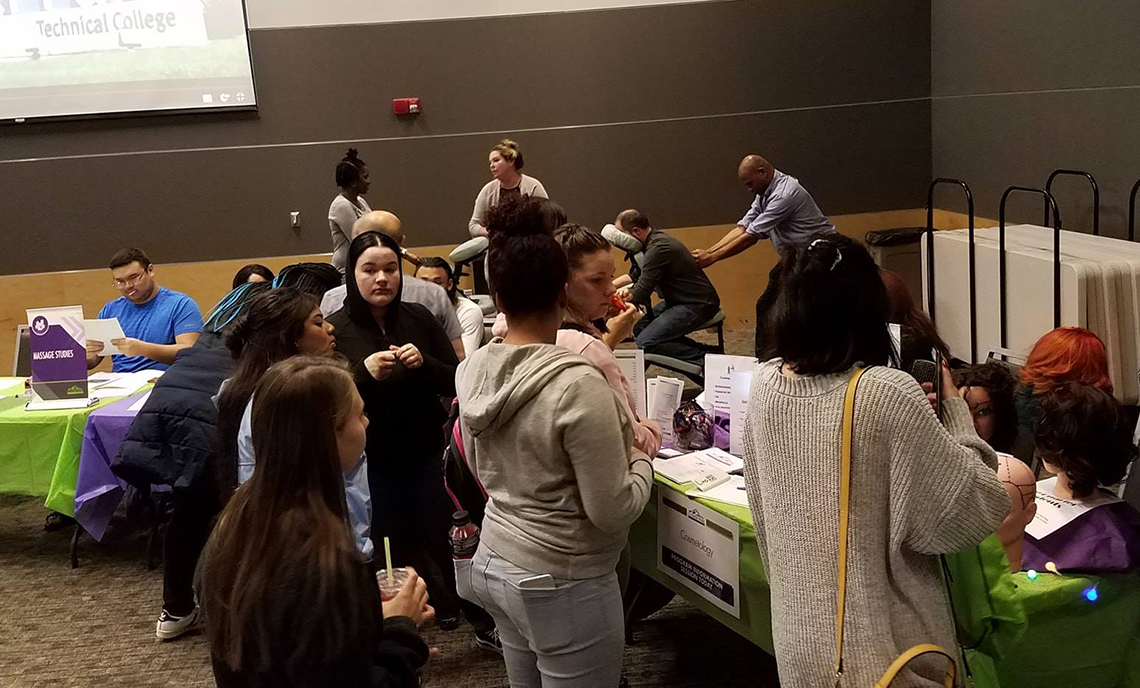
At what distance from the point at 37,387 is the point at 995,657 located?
3.92m

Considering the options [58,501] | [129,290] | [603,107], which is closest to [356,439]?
[58,501]

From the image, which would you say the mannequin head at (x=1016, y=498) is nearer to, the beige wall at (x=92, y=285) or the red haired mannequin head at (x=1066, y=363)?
the red haired mannequin head at (x=1066, y=363)

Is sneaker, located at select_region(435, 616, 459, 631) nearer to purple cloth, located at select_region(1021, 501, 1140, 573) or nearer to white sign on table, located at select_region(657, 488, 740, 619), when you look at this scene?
white sign on table, located at select_region(657, 488, 740, 619)

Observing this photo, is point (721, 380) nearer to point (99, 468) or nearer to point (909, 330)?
point (909, 330)

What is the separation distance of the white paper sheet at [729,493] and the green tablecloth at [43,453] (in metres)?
2.81

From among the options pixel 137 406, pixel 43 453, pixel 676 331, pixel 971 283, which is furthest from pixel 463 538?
pixel 971 283

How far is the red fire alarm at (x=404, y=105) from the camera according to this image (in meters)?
7.37

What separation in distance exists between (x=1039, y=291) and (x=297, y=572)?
4609 mm

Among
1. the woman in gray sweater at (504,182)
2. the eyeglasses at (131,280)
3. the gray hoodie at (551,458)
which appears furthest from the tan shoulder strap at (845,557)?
the woman in gray sweater at (504,182)

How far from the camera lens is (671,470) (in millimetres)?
2668

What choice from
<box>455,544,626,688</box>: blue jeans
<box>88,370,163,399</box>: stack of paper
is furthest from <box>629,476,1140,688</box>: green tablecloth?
<box>88,370,163,399</box>: stack of paper

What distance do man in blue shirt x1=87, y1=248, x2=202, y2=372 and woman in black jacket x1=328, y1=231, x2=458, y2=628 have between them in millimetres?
2011

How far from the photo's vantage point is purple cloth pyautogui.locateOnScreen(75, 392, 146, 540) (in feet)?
13.2

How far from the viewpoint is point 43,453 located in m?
4.16
